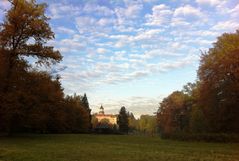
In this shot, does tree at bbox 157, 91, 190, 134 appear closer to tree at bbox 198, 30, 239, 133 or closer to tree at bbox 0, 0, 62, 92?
tree at bbox 198, 30, 239, 133

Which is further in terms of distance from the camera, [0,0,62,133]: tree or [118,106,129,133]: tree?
[118,106,129,133]: tree

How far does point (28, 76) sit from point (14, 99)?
Answer: 169 inches

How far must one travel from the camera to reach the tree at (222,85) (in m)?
56.5

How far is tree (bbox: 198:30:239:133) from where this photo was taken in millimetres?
56469

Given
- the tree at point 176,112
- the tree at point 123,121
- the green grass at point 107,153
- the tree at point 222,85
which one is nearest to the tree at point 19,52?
the green grass at point 107,153

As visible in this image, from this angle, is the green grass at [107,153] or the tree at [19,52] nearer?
the green grass at [107,153]

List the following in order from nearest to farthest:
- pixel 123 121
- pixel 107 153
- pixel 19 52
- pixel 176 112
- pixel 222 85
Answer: pixel 107 153 → pixel 19 52 → pixel 222 85 → pixel 176 112 → pixel 123 121

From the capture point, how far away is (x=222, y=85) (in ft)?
192

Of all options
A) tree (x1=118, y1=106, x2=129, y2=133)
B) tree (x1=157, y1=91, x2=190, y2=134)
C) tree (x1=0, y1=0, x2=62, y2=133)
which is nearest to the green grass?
tree (x1=0, y1=0, x2=62, y2=133)

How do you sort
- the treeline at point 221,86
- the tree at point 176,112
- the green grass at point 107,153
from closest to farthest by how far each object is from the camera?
1. the green grass at point 107,153
2. the treeline at point 221,86
3. the tree at point 176,112

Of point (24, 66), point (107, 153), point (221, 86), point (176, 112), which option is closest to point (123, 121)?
point (176, 112)

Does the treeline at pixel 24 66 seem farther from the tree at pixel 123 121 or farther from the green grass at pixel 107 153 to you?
the tree at pixel 123 121

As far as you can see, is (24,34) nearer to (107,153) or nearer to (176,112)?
(107,153)

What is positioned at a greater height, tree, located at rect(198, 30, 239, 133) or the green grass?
tree, located at rect(198, 30, 239, 133)
